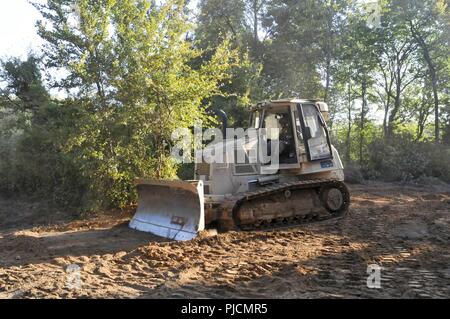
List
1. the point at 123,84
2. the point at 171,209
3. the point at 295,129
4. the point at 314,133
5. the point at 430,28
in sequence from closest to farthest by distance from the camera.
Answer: the point at 171,209 < the point at 295,129 < the point at 314,133 < the point at 123,84 < the point at 430,28

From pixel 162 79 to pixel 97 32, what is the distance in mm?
1723

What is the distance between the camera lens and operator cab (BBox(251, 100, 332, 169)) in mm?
8570

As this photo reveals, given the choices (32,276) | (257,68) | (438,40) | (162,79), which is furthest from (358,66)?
(32,276)

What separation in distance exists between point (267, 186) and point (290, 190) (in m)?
0.44

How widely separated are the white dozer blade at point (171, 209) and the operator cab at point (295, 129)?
1.98m

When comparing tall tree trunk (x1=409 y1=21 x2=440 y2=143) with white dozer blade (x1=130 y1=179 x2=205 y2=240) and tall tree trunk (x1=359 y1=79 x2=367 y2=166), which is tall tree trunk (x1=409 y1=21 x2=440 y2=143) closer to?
tall tree trunk (x1=359 y1=79 x2=367 y2=166)

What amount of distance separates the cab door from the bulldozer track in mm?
538

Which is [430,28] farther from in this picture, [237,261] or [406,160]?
[237,261]

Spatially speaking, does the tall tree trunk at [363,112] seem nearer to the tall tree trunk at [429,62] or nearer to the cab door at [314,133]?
the tall tree trunk at [429,62]

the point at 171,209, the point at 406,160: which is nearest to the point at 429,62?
the point at 406,160

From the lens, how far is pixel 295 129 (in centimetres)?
854

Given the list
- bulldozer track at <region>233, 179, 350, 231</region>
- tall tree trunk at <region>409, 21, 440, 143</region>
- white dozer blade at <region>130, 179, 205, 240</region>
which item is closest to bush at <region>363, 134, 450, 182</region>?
tall tree trunk at <region>409, 21, 440, 143</region>

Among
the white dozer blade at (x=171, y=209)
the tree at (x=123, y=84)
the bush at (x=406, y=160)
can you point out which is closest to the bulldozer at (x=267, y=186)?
the white dozer blade at (x=171, y=209)

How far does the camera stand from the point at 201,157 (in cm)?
851
